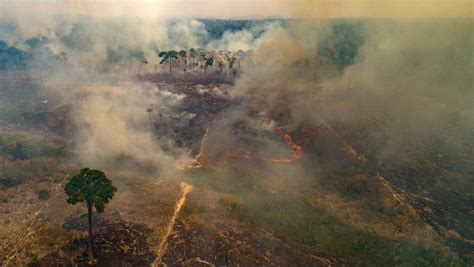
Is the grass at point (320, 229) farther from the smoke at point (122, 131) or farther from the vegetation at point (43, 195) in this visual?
the vegetation at point (43, 195)

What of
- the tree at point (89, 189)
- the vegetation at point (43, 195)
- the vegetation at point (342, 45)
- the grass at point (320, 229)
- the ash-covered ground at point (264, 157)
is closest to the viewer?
the tree at point (89, 189)

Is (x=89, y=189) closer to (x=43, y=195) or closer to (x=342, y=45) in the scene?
(x=43, y=195)

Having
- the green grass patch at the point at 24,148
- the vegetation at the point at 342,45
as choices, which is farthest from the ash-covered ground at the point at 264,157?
the vegetation at the point at 342,45

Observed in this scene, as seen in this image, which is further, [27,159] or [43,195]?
[27,159]

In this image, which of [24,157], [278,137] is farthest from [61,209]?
[278,137]

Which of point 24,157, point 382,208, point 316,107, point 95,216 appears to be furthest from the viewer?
point 316,107

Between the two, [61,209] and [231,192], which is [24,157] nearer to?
[61,209]

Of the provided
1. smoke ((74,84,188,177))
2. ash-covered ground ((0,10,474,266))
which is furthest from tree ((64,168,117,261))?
smoke ((74,84,188,177))

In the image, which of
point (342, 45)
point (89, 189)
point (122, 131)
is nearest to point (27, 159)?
point (122, 131)
